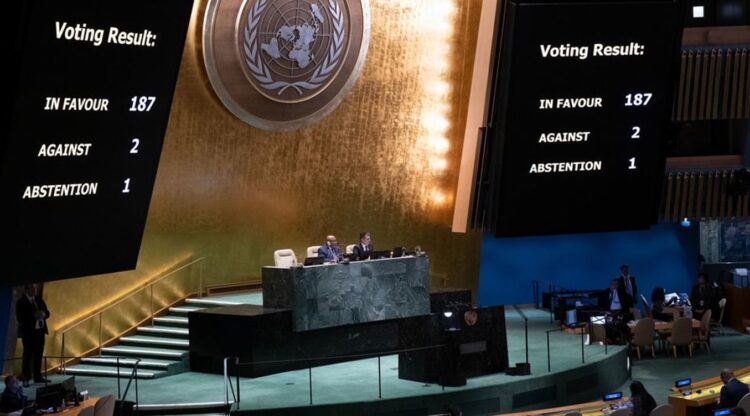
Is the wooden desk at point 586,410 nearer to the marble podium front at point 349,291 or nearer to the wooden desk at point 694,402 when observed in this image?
the wooden desk at point 694,402

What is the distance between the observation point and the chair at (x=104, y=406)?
42.8 feet

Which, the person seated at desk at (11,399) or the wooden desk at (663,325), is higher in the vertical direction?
the wooden desk at (663,325)

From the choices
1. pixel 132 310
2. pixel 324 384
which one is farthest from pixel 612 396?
pixel 132 310

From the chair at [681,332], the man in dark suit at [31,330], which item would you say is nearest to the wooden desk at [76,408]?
the man in dark suit at [31,330]

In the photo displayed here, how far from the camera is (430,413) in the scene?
49.9 ft

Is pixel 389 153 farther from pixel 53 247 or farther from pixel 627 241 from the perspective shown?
pixel 53 247

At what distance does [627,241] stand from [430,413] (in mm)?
9937

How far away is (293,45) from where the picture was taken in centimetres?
1967

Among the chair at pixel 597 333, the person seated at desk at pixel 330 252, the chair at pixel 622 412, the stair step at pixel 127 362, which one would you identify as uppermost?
the person seated at desk at pixel 330 252

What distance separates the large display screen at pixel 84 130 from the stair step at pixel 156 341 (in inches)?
264

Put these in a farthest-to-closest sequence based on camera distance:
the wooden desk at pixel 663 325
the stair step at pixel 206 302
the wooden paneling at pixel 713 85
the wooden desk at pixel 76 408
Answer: the wooden paneling at pixel 713 85 < the wooden desk at pixel 663 325 < the stair step at pixel 206 302 < the wooden desk at pixel 76 408

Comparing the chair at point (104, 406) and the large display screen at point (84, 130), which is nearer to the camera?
the large display screen at point (84, 130)

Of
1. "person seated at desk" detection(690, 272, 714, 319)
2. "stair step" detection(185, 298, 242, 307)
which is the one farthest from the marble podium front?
"person seated at desk" detection(690, 272, 714, 319)

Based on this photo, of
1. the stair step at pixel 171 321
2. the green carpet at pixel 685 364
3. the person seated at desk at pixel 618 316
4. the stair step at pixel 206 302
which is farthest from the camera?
the stair step at pixel 206 302
